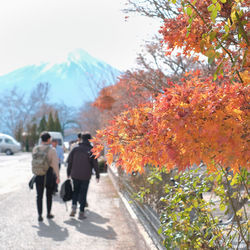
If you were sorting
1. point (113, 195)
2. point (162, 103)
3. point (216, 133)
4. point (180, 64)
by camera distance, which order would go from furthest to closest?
point (113, 195) → point (180, 64) → point (162, 103) → point (216, 133)

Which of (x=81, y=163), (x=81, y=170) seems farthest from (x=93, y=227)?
(x=81, y=163)

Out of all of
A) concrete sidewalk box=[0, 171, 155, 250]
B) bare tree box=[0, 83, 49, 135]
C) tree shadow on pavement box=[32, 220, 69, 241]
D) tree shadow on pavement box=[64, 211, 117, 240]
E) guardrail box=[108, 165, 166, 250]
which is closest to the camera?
guardrail box=[108, 165, 166, 250]

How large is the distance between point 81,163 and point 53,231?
1.66 metres

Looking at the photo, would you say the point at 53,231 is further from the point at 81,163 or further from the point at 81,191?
the point at 81,163

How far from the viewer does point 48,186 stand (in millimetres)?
7699

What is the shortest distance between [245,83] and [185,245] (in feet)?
5.41

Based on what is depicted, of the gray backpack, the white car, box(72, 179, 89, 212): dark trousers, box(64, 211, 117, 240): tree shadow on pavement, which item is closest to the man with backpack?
the gray backpack

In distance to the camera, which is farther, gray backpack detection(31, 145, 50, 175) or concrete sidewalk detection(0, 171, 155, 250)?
gray backpack detection(31, 145, 50, 175)

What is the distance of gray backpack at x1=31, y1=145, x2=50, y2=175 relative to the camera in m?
7.52

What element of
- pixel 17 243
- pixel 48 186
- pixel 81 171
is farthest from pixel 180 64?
pixel 17 243

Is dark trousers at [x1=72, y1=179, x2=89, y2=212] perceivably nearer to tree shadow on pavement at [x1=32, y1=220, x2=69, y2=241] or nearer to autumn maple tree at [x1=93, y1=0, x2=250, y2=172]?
tree shadow on pavement at [x1=32, y1=220, x2=69, y2=241]

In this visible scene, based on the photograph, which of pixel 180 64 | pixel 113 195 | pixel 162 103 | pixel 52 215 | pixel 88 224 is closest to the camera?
pixel 162 103

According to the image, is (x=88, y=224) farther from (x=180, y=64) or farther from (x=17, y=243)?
(x=180, y=64)

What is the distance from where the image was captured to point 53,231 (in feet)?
22.2
